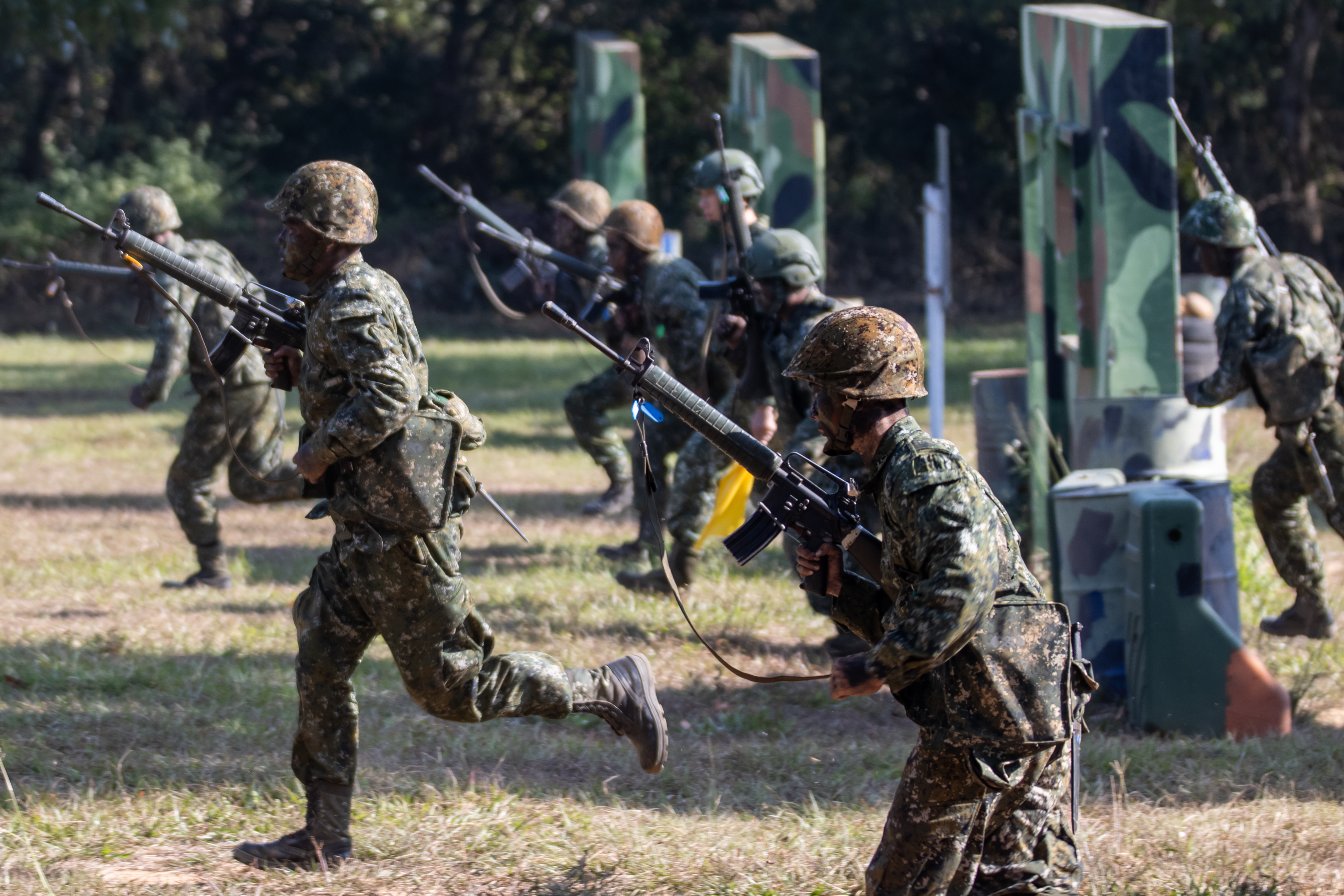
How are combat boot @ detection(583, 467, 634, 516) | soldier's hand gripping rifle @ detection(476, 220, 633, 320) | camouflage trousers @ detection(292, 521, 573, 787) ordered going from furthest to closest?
combat boot @ detection(583, 467, 634, 516) < soldier's hand gripping rifle @ detection(476, 220, 633, 320) < camouflage trousers @ detection(292, 521, 573, 787)

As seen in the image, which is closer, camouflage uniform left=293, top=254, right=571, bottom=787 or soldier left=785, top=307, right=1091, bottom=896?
soldier left=785, top=307, right=1091, bottom=896

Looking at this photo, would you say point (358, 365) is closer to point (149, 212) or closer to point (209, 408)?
point (209, 408)

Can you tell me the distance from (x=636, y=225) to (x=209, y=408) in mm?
2463

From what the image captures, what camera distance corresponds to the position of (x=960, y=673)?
Result: 3.24 metres

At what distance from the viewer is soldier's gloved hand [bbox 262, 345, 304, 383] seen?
4480mm

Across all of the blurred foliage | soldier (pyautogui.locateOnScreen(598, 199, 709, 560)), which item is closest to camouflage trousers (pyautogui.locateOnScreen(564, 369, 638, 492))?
soldier (pyautogui.locateOnScreen(598, 199, 709, 560))

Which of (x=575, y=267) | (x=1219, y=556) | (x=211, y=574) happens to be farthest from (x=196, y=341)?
(x=1219, y=556)

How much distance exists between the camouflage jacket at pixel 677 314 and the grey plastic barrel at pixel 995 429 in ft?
5.20

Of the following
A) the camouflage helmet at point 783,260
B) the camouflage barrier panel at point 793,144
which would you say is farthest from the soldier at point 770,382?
the camouflage barrier panel at point 793,144

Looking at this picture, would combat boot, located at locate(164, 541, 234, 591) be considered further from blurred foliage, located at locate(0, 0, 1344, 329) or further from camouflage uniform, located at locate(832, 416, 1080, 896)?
blurred foliage, located at locate(0, 0, 1344, 329)

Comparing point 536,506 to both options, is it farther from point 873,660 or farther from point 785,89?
point 873,660

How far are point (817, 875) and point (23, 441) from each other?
1035 cm

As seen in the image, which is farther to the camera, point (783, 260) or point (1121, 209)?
point (1121, 209)

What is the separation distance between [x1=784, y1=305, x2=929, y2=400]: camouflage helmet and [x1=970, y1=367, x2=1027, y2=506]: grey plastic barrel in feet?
15.3
